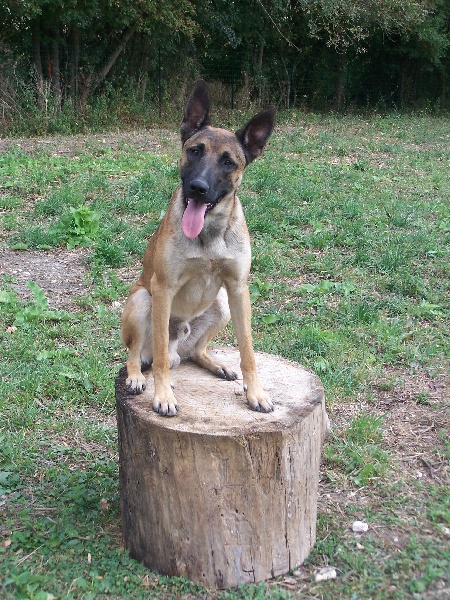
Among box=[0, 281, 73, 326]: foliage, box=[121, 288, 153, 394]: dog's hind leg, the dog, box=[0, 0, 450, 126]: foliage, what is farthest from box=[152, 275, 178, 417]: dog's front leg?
box=[0, 0, 450, 126]: foliage

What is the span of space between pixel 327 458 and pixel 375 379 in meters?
1.07

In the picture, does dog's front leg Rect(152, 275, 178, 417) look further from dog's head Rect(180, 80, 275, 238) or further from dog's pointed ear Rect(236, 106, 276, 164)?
dog's pointed ear Rect(236, 106, 276, 164)

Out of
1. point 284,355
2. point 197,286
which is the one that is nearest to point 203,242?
point 197,286

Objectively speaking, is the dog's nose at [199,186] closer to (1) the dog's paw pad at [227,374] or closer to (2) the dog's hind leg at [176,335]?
(2) the dog's hind leg at [176,335]

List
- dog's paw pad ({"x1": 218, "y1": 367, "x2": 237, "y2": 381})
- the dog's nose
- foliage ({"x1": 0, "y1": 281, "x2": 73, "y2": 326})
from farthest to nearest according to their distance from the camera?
1. foliage ({"x1": 0, "y1": 281, "x2": 73, "y2": 326})
2. dog's paw pad ({"x1": 218, "y1": 367, "x2": 237, "y2": 381})
3. the dog's nose

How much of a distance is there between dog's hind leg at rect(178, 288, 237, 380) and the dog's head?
753 millimetres

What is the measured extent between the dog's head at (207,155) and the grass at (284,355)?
5.53 ft

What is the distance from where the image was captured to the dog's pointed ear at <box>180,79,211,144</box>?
133 inches

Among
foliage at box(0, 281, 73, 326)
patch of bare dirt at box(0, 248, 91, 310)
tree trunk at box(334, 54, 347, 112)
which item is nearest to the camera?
foliage at box(0, 281, 73, 326)

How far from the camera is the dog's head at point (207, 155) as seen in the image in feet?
10.5

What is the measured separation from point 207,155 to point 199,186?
0.70ft

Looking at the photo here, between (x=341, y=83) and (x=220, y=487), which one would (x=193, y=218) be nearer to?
(x=220, y=487)

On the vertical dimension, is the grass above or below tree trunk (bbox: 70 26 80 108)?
below

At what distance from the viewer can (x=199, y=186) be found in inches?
124
